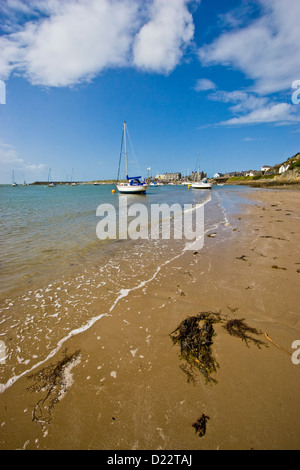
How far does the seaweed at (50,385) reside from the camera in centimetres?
234

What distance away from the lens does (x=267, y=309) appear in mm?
4098

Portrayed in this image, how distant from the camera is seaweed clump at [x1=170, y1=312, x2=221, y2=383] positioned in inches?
113

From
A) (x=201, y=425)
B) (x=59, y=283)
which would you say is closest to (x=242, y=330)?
(x=201, y=425)

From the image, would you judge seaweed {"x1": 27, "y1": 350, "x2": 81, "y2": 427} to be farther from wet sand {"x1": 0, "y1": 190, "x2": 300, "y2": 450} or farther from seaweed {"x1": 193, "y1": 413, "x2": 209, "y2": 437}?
seaweed {"x1": 193, "y1": 413, "x2": 209, "y2": 437}

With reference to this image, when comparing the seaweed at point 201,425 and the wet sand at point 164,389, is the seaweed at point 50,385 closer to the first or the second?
the wet sand at point 164,389

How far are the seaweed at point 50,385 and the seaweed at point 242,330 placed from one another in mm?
2738

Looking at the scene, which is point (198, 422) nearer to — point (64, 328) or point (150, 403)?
point (150, 403)

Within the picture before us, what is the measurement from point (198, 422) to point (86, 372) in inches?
65.8

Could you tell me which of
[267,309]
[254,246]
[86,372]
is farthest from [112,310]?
[254,246]

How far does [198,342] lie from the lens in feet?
10.8

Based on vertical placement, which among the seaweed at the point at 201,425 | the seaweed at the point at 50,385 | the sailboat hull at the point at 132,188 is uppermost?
the sailboat hull at the point at 132,188

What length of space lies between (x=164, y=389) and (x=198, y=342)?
100 cm

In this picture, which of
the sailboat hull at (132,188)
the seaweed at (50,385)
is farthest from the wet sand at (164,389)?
the sailboat hull at (132,188)
